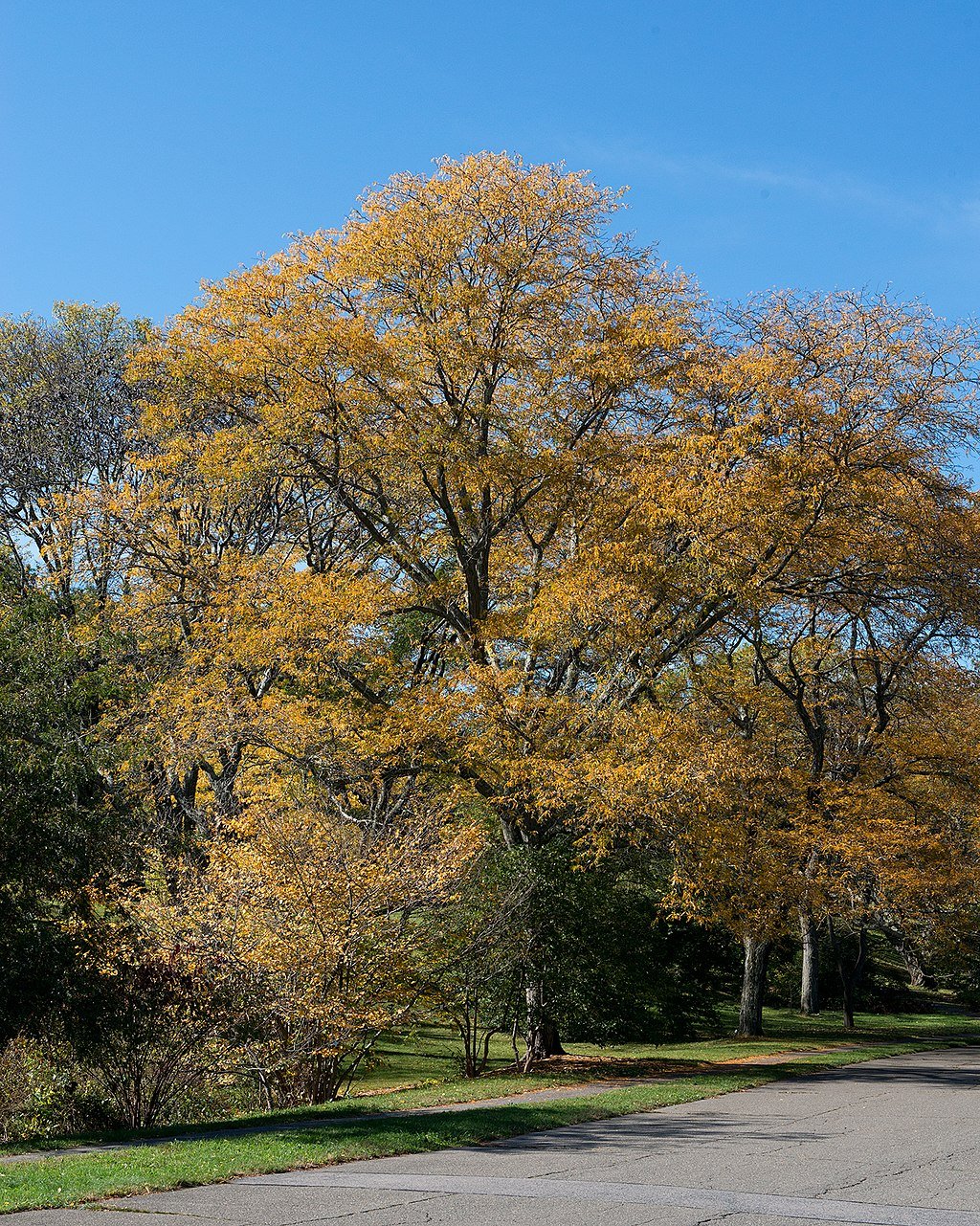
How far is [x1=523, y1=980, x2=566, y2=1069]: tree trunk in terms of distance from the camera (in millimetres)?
19750

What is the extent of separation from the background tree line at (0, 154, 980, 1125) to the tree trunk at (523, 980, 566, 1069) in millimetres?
57

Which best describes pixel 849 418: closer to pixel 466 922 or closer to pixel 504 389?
pixel 504 389

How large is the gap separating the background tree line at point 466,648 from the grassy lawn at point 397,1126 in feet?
4.27

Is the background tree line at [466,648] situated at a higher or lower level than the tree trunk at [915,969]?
higher

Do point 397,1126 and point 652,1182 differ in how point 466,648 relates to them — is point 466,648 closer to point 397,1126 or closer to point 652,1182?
point 397,1126

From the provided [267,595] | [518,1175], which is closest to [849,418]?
[267,595]

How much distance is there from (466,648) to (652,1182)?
1210cm

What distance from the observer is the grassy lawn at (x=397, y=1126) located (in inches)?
357

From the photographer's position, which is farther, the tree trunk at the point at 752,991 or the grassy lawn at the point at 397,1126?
the tree trunk at the point at 752,991

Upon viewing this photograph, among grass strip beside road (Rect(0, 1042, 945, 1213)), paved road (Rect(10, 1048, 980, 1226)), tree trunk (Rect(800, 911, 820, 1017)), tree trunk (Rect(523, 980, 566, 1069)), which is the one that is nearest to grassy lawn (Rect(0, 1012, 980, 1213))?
grass strip beside road (Rect(0, 1042, 945, 1213))

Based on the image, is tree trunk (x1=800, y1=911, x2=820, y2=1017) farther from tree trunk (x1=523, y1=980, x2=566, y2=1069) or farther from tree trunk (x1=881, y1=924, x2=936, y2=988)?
tree trunk (x1=523, y1=980, x2=566, y2=1069)

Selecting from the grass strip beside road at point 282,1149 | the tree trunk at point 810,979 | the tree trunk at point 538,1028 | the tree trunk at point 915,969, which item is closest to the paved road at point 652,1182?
the grass strip beside road at point 282,1149

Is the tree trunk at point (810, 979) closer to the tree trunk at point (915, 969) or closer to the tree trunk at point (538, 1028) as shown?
the tree trunk at point (915, 969)

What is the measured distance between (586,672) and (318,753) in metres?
7.39
